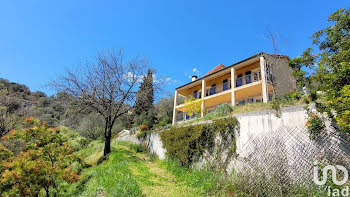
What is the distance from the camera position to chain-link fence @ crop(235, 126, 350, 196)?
436cm

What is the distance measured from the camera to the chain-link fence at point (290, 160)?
4355 mm

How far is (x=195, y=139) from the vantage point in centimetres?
786

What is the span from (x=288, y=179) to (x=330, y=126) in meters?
1.84

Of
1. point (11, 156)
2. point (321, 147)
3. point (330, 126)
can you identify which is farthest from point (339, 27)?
point (11, 156)

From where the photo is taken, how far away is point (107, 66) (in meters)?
11.0

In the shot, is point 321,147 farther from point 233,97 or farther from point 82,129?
point 82,129

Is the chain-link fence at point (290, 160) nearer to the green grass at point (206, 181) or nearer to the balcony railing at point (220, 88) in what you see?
the green grass at point (206, 181)

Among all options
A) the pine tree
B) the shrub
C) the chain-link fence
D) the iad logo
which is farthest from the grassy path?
the pine tree

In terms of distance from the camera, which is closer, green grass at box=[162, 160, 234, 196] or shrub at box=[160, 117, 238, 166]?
green grass at box=[162, 160, 234, 196]

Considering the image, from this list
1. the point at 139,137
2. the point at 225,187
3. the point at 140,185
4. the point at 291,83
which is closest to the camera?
the point at 225,187

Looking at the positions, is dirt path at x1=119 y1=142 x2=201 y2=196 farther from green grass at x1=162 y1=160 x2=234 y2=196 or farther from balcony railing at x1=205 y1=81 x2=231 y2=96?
balcony railing at x1=205 y1=81 x2=231 y2=96

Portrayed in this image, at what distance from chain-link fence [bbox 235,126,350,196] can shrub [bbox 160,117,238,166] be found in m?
1.53

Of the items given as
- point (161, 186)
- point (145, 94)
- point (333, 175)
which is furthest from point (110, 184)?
point (333, 175)

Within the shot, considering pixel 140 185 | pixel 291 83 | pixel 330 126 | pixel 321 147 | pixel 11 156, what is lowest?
pixel 140 185
